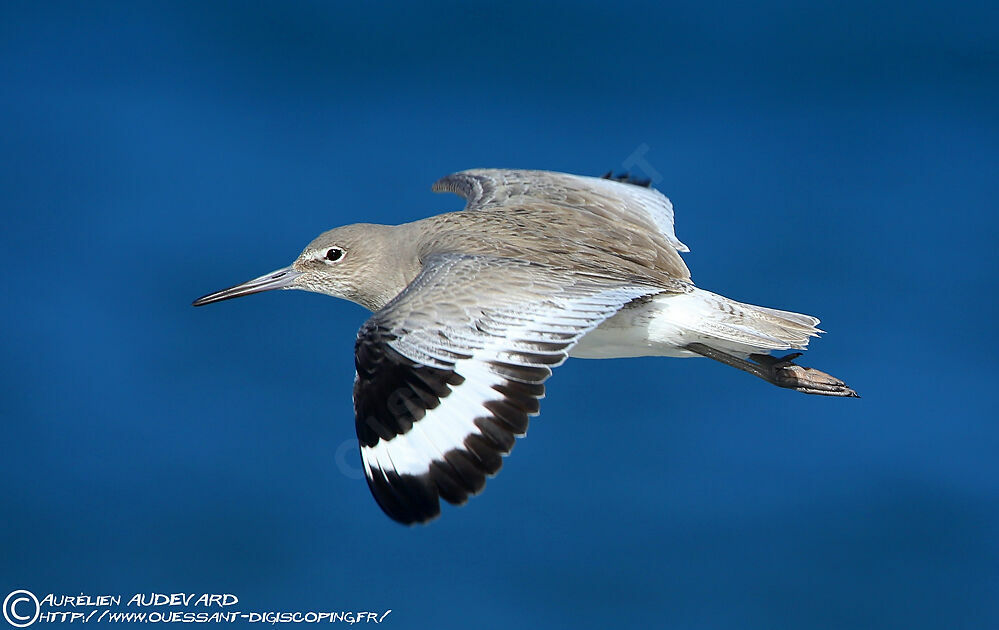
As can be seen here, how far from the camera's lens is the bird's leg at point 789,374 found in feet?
17.4

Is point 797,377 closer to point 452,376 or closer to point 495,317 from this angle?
point 495,317

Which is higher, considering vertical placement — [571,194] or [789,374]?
[571,194]

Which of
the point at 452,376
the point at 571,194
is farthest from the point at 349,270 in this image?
the point at 452,376

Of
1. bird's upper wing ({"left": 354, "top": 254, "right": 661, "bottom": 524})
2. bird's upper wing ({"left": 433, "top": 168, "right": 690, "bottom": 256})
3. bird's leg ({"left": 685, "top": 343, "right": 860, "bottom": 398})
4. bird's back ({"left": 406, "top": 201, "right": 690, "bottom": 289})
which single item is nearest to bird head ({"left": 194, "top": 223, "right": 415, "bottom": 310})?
bird's back ({"left": 406, "top": 201, "right": 690, "bottom": 289})

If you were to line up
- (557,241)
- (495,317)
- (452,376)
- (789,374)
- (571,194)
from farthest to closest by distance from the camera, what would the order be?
1. (571,194)
2. (789,374)
3. (557,241)
4. (495,317)
5. (452,376)

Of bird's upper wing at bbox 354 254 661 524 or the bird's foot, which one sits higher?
the bird's foot

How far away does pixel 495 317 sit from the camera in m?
4.28

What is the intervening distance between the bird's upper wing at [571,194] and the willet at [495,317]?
0.02 metres

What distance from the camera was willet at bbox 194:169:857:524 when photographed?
13.4ft

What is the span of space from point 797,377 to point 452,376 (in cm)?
186

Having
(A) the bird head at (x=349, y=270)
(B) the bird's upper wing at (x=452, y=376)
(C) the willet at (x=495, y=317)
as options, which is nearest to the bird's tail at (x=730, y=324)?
(C) the willet at (x=495, y=317)

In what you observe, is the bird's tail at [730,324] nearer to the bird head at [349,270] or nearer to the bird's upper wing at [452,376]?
the bird's upper wing at [452,376]

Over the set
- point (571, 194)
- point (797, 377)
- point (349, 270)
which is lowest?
point (349, 270)

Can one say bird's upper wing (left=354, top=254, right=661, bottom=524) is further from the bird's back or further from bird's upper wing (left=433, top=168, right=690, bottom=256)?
bird's upper wing (left=433, top=168, right=690, bottom=256)
